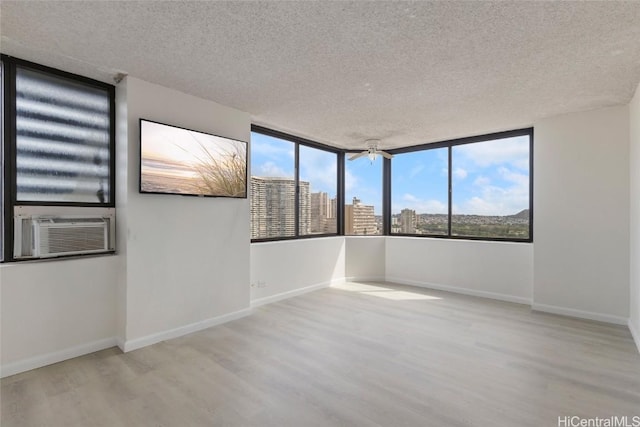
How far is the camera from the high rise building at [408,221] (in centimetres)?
584

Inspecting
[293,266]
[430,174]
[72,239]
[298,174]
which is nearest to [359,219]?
[430,174]

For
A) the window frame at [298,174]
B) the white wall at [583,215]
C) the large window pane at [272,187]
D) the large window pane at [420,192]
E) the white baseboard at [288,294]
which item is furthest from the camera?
the large window pane at [420,192]

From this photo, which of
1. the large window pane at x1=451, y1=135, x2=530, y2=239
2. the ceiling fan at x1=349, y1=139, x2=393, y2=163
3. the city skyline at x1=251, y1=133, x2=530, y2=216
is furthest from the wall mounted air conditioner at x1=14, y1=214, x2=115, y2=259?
the large window pane at x1=451, y1=135, x2=530, y2=239

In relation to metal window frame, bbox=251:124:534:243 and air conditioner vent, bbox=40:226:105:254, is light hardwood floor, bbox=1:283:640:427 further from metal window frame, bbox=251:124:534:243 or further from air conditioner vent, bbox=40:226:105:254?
metal window frame, bbox=251:124:534:243

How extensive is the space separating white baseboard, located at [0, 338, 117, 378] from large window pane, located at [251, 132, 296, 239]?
209cm

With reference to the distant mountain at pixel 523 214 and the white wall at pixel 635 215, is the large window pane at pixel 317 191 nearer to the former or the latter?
the distant mountain at pixel 523 214

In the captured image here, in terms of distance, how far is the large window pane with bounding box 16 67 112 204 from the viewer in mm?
2656

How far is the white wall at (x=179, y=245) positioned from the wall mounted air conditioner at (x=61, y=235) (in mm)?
215

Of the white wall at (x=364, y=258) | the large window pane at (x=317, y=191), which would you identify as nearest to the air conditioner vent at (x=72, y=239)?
the large window pane at (x=317, y=191)

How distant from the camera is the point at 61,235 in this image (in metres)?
2.72

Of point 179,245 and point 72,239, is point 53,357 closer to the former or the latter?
point 72,239

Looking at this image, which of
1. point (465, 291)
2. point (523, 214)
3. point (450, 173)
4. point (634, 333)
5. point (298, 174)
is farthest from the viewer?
point (450, 173)

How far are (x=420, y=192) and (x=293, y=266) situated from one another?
2719mm

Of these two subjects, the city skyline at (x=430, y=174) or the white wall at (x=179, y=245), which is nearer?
the white wall at (x=179, y=245)
